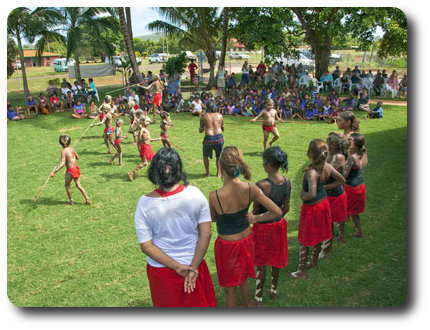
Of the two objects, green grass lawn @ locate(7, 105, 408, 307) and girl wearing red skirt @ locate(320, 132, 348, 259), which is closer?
green grass lawn @ locate(7, 105, 408, 307)

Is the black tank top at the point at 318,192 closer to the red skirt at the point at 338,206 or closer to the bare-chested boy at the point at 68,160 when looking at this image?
the red skirt at the point at 338,206

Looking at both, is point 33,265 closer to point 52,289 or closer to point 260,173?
point 52,289

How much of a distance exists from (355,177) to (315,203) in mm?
1202

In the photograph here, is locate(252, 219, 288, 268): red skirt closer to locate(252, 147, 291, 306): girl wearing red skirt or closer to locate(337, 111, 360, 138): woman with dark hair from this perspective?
locate(252, 147, 291, 306): girl wearing red skirt

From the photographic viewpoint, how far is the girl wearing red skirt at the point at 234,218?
3398mm

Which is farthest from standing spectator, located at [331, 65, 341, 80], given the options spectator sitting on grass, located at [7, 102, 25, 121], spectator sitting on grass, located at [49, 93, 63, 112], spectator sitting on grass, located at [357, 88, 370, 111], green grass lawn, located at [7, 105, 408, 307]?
spectator sitting on grass, located at [7, 102, 25, 121]

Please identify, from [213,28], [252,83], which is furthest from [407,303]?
[213,28]

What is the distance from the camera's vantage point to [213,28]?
843 inches

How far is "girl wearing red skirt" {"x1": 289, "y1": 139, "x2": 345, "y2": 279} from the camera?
13.9 feet

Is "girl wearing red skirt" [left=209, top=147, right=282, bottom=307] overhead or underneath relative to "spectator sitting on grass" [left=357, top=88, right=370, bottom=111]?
underneath

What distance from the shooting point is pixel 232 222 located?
3.49m

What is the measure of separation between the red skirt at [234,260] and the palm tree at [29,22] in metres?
17.3

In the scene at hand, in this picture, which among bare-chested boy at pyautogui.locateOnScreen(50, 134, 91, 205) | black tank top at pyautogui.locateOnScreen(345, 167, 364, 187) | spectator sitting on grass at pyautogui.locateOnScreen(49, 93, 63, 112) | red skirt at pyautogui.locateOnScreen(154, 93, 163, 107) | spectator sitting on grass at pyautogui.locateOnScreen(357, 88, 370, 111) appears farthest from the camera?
spectator sitting on grass at pyautogui.locateOnScreen(49, 93, 63, 112)

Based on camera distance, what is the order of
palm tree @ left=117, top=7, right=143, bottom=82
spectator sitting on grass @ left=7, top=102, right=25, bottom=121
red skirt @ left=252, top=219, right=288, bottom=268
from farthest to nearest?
palm tree @ left=117, top=7, right=143, bottom=82 < spectator sitting on grass @ left=7, top=102, right=25, bottom=121 < red skirt @ left=252, top=219, right=288, bottom=268
